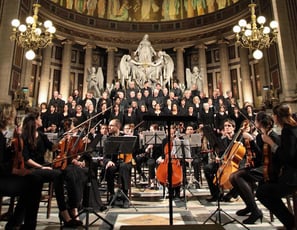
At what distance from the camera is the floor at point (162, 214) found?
3.24 m

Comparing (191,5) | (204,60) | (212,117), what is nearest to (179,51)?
(204,60)

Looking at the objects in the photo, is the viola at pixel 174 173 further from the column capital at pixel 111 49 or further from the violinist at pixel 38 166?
the column capital at pixel 111 49

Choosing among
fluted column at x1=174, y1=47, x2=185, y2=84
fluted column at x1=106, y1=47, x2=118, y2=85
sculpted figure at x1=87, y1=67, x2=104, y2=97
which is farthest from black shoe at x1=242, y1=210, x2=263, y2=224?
fluted column at x1=106, y1=47, x2=118, y2=85

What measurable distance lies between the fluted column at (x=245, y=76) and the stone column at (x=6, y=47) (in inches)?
560

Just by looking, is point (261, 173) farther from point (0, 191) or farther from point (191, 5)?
point (191, 5)

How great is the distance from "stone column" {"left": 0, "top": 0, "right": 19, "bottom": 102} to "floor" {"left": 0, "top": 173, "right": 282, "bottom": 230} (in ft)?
28.2

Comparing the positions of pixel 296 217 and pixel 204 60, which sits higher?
pixel 204 60

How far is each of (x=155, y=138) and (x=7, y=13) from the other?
1159 centimetres

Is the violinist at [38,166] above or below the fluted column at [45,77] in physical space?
below

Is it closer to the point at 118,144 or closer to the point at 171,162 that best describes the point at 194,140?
the point at 171,162

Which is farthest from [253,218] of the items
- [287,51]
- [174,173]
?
[287,51]

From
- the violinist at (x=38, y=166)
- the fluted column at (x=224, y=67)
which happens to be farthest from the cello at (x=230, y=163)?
the fluted column at (x=224, y=67)

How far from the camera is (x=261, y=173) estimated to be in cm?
340

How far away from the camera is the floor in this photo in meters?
3.24
